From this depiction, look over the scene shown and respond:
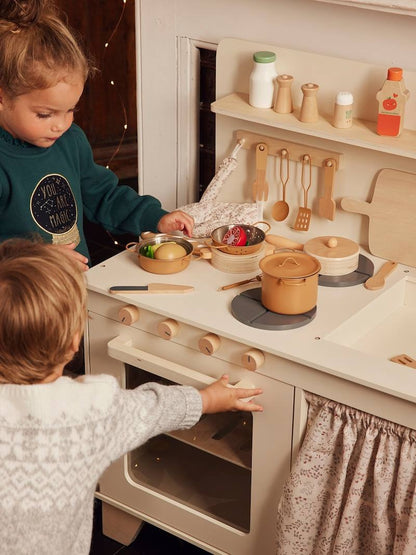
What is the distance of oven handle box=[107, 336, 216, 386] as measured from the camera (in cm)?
173

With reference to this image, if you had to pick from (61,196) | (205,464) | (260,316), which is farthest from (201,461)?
(61,196)

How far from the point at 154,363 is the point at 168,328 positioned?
72mm

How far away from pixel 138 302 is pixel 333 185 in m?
0.50

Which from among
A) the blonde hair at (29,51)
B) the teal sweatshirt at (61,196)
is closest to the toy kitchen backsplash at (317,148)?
the teal sweatshirt at (61,196)

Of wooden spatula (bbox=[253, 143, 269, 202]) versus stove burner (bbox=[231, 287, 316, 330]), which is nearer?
stove burner (bbox=[231, 287, 316, 330])

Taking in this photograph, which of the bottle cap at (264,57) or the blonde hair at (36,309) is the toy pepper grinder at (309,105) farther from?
the blonde hair at (36,309)

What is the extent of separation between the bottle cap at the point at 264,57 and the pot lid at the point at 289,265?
0.43 meters

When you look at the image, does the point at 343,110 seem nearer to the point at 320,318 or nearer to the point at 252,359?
the point at 320,318

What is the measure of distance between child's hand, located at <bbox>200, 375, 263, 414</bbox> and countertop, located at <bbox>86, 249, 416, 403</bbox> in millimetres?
89

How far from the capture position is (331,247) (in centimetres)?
187

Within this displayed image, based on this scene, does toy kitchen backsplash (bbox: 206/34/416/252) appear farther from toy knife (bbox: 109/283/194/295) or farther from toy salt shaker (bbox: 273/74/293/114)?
toy knife (bbox: 109/283/194/295)

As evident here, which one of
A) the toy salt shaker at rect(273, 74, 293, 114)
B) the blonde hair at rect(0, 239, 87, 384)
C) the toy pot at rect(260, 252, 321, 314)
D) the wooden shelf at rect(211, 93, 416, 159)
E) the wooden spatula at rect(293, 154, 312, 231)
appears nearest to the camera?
the blonde hair at rect(0, 239, 87, 384)

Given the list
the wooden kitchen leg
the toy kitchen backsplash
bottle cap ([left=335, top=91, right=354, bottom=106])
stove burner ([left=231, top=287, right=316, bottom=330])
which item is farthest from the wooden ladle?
the wooden kitchen leg

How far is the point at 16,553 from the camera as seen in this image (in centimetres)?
132
